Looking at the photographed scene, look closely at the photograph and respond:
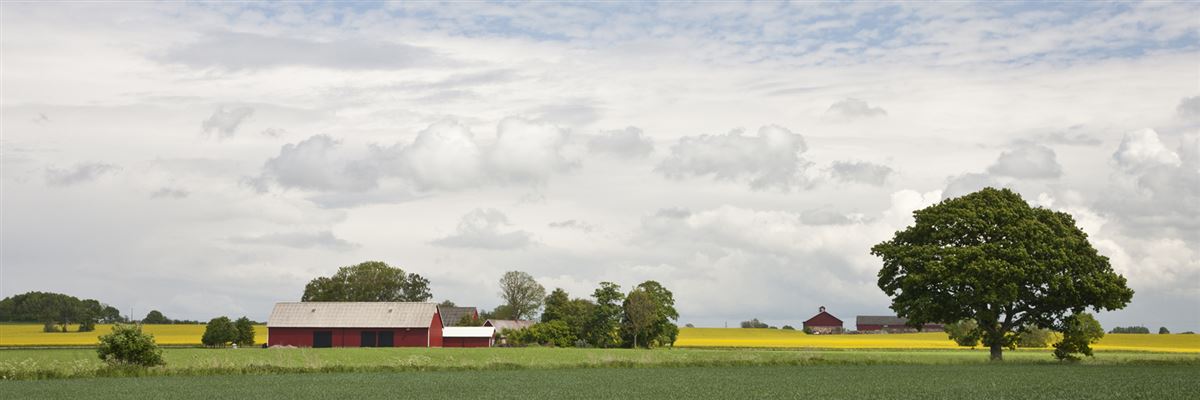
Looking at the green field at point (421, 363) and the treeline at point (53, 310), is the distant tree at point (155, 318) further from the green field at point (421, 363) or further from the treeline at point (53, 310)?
the green field at point (421, 363)

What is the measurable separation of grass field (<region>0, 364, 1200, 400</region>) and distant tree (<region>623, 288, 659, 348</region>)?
4770 centimetres

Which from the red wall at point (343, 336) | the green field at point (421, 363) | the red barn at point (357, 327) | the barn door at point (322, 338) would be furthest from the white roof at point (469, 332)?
the green field at point (421, 363)

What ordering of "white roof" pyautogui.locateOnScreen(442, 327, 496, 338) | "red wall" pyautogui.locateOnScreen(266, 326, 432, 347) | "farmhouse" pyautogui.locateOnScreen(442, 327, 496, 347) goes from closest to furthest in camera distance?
"red wall" pyautogui.locateOnScreen(266, 326, 432, 347) < "farmhouse" pyautogui.locateOnScreen(442, 327, 496, 347) < "white roof" pyautogui.locateOnScreen(442, 327, 496, 338)

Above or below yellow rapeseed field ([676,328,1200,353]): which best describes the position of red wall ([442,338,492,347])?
below

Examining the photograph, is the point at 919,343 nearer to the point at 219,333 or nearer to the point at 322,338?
the point at 322,338

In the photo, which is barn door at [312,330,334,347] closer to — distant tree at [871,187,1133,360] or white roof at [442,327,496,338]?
white roof at [442,327,496,338]

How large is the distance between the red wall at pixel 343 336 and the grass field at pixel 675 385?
60945mm

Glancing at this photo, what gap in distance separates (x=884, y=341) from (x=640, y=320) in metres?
28.9

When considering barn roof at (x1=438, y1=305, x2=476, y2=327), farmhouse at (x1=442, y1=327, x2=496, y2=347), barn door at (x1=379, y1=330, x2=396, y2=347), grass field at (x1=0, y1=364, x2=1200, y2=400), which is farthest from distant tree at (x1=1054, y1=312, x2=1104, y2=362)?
barn roof at (x1=438, y1=305, x2=476, y2=327)

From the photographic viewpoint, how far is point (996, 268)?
61156 millimetres

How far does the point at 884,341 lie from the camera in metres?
116

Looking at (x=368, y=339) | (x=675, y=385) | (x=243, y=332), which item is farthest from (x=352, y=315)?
(x=675, y=385)

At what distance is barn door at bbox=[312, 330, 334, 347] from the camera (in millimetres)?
116312

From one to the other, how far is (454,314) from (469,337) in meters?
21.5
